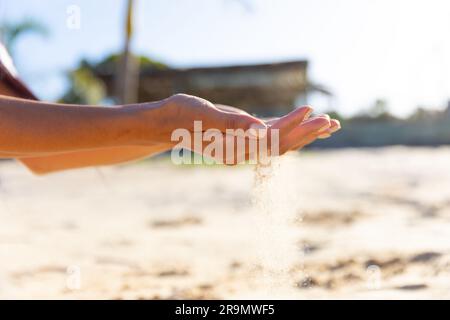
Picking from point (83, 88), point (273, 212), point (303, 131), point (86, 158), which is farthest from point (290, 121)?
point (83, 88)

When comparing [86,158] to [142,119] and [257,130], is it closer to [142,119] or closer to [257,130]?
[142,119]

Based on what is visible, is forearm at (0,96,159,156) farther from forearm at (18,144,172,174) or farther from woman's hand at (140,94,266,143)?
forearm at (18,144,172,174)

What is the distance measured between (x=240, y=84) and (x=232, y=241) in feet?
54.8

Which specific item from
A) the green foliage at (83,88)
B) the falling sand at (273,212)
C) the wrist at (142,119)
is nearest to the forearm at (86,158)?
the falling sand at (273,212)

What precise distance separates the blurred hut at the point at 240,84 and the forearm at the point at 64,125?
18.4 metres

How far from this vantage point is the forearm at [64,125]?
1318 mm

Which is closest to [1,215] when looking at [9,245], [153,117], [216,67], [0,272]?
[9,245]

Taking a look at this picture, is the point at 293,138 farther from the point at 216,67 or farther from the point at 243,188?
the point at 216,67

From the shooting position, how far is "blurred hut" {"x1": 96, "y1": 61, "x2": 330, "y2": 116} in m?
19.8

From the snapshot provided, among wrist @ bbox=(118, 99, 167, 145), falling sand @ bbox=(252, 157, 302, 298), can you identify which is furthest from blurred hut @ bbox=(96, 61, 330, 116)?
wrist @ bbox=(118, 99, 167, 145)

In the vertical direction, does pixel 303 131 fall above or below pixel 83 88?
below

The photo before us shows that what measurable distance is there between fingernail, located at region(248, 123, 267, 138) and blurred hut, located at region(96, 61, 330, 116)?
60.1 feet

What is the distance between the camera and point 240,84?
20172mm

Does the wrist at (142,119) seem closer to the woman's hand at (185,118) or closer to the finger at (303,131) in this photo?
the woman's hand at (185,118)
